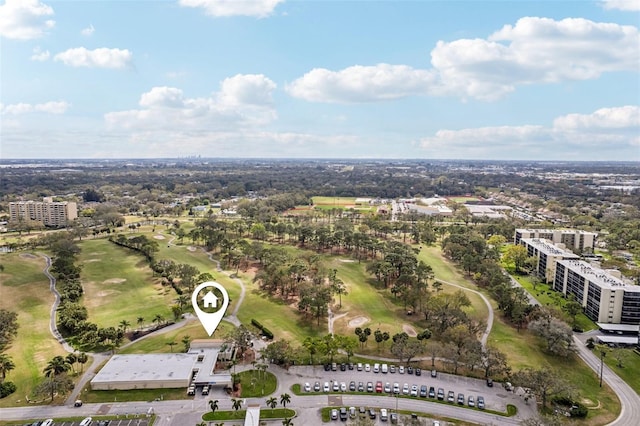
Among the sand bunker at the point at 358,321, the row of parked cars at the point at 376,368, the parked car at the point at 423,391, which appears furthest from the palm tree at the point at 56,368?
the parked car at the point at 423,391

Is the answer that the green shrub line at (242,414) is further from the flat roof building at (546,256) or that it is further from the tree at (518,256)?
the tree at (518,256)

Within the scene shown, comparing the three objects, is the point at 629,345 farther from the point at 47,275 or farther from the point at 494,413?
the point at 47,275

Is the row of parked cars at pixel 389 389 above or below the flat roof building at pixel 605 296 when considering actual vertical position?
below

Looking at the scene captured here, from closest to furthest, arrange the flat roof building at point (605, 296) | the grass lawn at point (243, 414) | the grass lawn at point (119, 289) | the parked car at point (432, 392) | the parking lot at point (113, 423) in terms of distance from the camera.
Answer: the parking lot at point (113, 423)
the grass lawn at point (243, 414)
the parked car at point (432, 392)
the flat roof building at point (605, 296)
the grass lawn at point (119, 289)

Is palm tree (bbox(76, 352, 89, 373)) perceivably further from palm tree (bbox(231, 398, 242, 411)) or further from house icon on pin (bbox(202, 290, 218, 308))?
house icon on pin (bbox(202, 290, 218, 308))

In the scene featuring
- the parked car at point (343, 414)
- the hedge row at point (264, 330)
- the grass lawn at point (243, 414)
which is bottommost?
the grass lawn at point (243, 414)

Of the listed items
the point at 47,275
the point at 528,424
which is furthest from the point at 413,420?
the point at 47,275

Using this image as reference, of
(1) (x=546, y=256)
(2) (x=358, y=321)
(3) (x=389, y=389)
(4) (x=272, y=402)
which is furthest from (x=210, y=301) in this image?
(1) (x=546, y=256)

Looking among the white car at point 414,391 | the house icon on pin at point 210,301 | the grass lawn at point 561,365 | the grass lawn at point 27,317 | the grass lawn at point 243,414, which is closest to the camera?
the grass lawn at point 243,414
